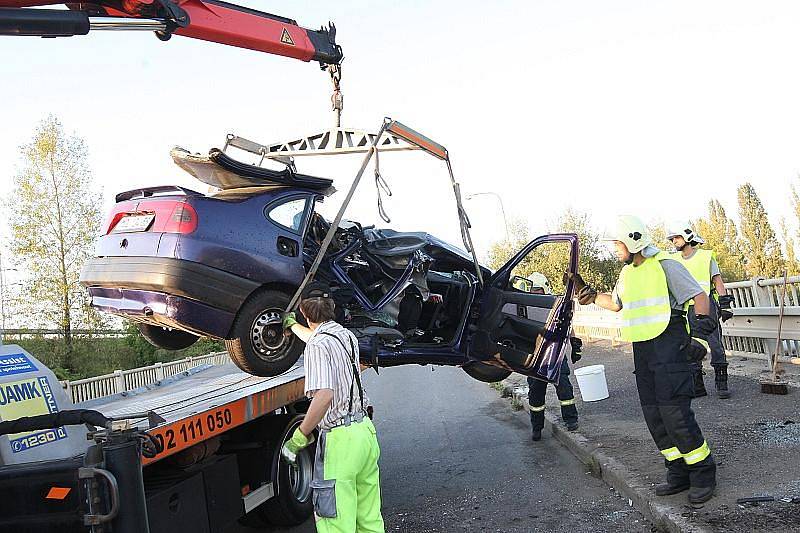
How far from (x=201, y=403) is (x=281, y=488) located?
3.72 feet

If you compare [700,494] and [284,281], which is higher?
[284,281]

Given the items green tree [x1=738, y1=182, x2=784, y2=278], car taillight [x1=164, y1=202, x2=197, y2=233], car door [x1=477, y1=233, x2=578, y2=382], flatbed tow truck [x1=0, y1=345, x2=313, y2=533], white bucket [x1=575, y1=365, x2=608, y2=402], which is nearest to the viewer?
flatbed tow truck [x1=0, y1=345, x2=313, y2=533]

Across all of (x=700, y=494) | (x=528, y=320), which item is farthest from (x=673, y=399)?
(x=528, y=320)

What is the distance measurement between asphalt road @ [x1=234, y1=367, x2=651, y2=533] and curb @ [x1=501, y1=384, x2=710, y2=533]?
9cm

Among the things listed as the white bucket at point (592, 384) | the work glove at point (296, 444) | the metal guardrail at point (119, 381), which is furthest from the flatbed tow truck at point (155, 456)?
the white bucket at point (592, 384)

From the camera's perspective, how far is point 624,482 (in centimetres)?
602

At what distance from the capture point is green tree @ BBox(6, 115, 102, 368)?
60.8ft

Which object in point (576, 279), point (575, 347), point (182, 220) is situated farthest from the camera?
point (575, 347)

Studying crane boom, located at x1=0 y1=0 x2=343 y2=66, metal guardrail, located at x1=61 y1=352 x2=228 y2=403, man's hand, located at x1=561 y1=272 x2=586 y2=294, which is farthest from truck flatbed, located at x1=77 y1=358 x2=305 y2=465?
metal guardrail, located at x1=61 y1=352 x2=228 y2=403

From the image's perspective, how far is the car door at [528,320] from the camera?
21.5 ft

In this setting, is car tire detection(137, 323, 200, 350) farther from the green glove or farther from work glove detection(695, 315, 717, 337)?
work glove detection(695, 315, 717, 337)

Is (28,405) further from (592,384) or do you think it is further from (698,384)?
(592,384)

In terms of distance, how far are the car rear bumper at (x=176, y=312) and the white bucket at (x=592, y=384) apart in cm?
624

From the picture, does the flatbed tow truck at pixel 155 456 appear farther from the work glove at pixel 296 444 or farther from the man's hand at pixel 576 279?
the man's hand at pixel 576 279
